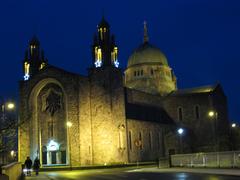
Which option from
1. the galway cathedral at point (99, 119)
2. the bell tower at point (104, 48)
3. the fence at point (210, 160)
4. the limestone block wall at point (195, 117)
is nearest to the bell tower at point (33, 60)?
the galway cathedral at point (99, 119)

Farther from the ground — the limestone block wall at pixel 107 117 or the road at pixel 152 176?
the limestone block wall at pixel 107 117

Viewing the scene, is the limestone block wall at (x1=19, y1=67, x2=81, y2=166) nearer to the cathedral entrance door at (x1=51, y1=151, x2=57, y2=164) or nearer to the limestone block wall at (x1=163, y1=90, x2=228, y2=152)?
the cathedral entrance door at (x1=51, y1=151, x2=57, y2=164)

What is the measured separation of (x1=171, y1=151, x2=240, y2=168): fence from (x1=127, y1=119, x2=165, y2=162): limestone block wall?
80.0 feet

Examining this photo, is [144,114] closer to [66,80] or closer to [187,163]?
[66,80]

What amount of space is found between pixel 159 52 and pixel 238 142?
25.5 m

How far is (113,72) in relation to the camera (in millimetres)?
71062

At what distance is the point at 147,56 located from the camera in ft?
319

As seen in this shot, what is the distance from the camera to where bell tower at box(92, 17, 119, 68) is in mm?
72250

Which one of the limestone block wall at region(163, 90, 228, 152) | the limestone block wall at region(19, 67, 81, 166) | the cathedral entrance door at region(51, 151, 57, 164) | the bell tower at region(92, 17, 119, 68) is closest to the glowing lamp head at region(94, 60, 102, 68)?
the bell tower at region(92, 17, 119, 68)

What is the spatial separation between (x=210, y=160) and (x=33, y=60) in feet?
162

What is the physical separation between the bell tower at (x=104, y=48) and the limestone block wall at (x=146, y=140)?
31.9ft

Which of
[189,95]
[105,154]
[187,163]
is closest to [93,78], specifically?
[105,154]

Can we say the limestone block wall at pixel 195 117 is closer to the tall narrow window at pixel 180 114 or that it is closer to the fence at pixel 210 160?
the tall narrow window at pixel 180 114

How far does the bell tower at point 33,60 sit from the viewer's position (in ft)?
265
